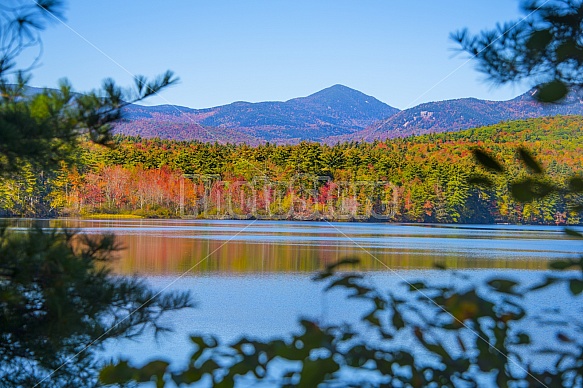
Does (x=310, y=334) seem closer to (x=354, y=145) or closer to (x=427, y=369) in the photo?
(x=427, y=369)

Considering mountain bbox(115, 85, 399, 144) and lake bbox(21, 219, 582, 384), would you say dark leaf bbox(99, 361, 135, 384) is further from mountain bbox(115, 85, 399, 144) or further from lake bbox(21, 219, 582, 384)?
mountain bbox(115, 85, 399, 144)

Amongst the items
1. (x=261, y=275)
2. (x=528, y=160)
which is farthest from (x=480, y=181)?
(x=261, y=275)

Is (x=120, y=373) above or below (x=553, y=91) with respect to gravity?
below

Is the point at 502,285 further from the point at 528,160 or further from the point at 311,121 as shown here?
the point at 311,121

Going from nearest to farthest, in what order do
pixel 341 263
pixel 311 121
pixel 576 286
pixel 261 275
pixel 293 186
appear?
pixel 576 286 → pixel 341 263 → pixel 261 275 → pixel 293 186 → pixel 311 121

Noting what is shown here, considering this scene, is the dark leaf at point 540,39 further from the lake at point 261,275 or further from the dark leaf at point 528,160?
the lake at point 261,275

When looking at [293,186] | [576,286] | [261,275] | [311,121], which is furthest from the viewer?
[311,121]

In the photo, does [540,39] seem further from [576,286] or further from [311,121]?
[311,121]

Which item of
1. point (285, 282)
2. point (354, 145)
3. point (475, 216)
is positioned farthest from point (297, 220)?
point (285, 282)

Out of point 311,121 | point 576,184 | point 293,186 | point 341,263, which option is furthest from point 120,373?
point 311,121

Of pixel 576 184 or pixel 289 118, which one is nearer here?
pixel 576 184

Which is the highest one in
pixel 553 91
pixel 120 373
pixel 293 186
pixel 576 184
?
pixel 293 186

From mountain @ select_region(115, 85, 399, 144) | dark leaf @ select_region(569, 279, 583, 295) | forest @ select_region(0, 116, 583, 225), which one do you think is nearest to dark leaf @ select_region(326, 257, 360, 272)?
dark leaf @ select_region(569, 279, 583, 295)

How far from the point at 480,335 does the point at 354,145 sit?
57468 millimetres
